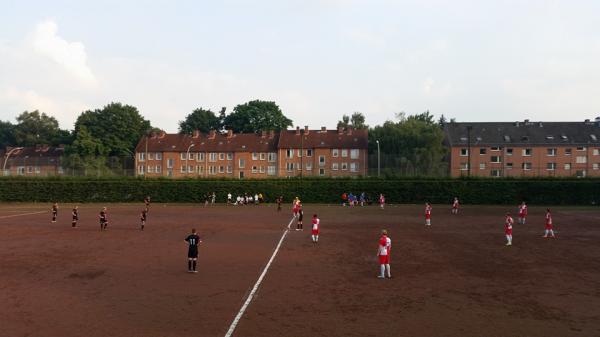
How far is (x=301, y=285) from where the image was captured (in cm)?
1578

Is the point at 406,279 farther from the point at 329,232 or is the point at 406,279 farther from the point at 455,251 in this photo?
the point at 329,232

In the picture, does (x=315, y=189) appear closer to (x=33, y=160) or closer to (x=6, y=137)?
(x=33, y=160)

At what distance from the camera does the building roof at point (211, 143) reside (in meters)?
93.1

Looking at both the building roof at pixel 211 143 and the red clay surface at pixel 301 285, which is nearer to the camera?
the red clay surface at pixel 301 285

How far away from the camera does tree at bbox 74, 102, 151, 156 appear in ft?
317

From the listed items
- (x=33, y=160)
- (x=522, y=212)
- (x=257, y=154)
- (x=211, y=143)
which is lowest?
(x=522, y=212)

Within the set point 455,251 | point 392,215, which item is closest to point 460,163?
point 392,215

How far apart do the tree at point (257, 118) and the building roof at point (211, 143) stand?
70.0 ft

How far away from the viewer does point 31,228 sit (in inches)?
1258

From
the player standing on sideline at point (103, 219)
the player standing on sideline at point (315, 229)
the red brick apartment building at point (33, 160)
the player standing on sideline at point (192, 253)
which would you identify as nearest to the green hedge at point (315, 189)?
the player standing on sideline at point (103, 219)

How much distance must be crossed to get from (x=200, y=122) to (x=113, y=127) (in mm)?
35094

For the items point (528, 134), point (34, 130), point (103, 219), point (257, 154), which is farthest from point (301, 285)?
point (34, 130)

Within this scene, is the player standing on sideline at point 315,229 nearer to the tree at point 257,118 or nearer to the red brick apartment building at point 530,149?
the red brick apartment building at point 530,149

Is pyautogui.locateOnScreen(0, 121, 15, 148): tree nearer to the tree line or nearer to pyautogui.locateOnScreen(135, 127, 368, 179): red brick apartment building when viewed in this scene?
the tree line
